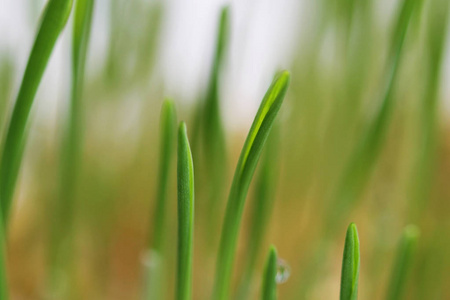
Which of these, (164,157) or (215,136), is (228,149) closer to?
(215,136)

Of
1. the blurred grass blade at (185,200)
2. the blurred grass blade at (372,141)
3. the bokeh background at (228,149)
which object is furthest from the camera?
the bokeh background at (228,149)

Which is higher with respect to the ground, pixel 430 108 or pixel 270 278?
pixel 430 108

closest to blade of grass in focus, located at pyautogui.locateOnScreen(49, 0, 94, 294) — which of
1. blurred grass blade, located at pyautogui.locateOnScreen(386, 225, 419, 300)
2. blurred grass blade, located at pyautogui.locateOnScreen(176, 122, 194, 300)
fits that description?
blurred grass blade, located at pyautogui.locateOnScreen(176, 122, 194, 300)

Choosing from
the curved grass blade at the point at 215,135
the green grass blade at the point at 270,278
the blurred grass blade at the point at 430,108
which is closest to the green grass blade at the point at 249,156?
the green grass blade at the point at 270,278

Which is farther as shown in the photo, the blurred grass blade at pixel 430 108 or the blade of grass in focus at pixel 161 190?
the blurred grass blade at pixel 430 108

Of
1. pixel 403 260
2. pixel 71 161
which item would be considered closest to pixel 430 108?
pixel 403 260

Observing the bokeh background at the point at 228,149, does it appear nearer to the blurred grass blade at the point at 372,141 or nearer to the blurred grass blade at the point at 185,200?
the blurred grass blade at the point at 372,141
